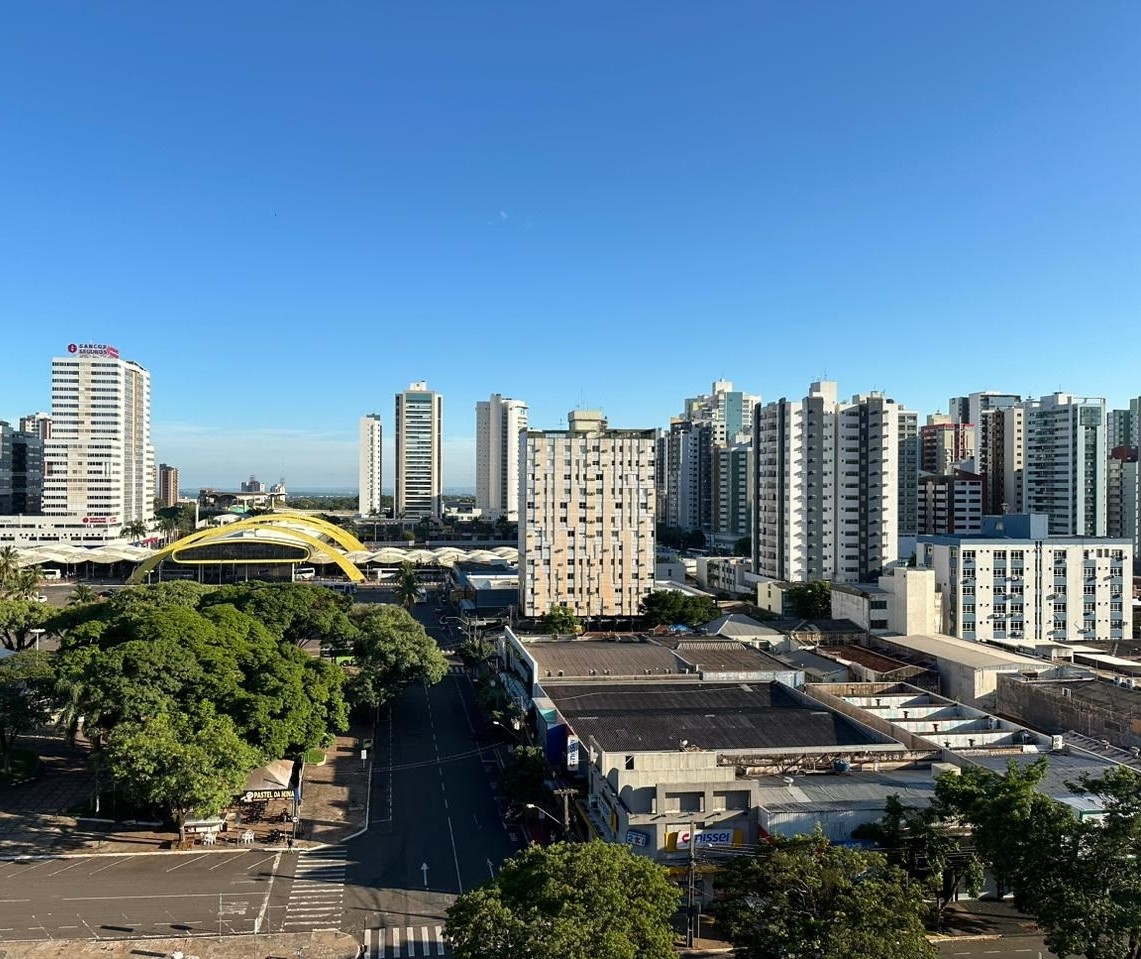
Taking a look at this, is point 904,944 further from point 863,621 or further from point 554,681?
point 863,621

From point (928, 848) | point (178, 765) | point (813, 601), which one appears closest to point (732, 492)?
point (813, 601)

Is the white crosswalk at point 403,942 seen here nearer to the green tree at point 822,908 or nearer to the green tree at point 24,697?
the green tree at point 822,908

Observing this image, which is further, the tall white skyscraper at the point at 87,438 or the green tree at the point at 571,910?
the tall white skyscraper at the point at 87,438

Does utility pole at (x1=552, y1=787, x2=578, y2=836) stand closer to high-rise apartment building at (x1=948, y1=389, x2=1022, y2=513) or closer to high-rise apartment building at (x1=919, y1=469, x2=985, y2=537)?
high-rise apartment building at (x1=919, y1=469, x2=985, y2=537)

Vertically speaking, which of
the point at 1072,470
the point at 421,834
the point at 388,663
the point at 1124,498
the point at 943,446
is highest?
the point at 943,446

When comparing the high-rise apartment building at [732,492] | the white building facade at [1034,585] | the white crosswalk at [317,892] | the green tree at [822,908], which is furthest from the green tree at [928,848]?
the high-rise apartment building at [732,492]

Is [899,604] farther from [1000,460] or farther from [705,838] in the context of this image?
[1000,460]
